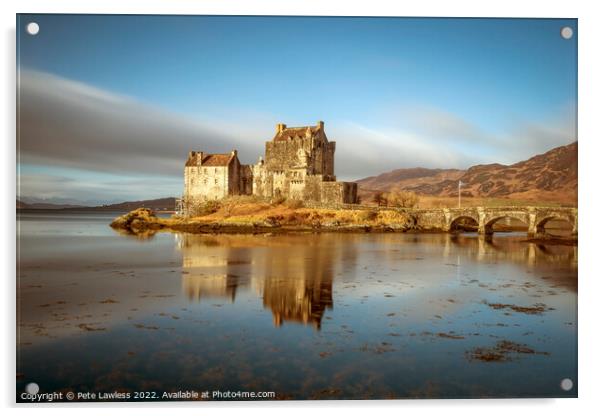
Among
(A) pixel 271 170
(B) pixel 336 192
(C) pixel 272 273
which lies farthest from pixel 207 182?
(C) pixel 272 273

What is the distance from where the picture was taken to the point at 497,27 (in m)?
8.05

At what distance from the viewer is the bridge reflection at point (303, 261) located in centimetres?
1062

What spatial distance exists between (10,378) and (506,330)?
7983 mm

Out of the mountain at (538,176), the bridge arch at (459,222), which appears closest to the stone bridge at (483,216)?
the bridge arch at (459,222)

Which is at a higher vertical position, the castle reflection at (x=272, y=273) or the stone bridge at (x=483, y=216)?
the stone bridge at (x=483, y=216)

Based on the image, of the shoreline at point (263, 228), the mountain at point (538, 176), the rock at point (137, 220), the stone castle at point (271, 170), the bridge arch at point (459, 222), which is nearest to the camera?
the mountain at point (538, 176)

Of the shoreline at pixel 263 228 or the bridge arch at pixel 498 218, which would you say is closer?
the bridge arch at pixel 498 218

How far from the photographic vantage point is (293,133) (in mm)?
39219

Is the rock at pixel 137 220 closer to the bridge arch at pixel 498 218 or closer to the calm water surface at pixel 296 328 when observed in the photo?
the calm water surface at pixel 296 328

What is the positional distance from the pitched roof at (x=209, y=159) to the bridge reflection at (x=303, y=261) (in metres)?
13.8

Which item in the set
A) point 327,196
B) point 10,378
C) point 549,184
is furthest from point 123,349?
point 327,196

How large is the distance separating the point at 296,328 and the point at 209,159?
31914 mm

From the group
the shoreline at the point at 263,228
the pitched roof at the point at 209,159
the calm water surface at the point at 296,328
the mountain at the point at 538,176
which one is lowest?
the calm water surface at the point at 296,328

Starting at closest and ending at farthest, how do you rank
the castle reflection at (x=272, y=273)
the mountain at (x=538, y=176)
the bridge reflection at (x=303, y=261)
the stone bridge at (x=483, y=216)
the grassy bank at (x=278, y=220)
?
the mountain at (x=538, y=176) → the castle reflection at (x=272, y=273) → the bridge reflection at (x=303, y=261) → the stone bridge at (x=483, y=216) → the grassy bank at (x=278, y=220)
